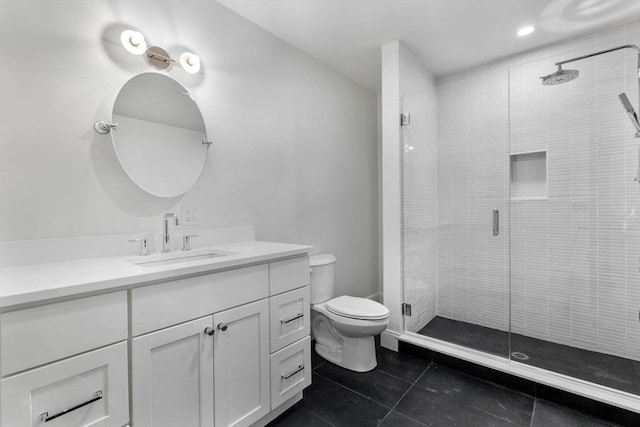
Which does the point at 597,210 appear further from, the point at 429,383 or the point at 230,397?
the point at 230,397

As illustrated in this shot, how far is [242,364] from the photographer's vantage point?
133 centimetres

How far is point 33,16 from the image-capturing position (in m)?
1.19

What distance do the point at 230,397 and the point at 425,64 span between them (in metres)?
2.98

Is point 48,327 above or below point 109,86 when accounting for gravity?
below

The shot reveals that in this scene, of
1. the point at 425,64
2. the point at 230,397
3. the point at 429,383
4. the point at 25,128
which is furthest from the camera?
the point at 425,64

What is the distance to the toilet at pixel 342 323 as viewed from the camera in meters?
1.94

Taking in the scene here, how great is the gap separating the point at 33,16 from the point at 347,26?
1.74 metres

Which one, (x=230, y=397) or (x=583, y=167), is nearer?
(x=230, y=397)

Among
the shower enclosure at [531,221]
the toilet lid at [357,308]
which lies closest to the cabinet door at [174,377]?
the toilet lid at [357,308]

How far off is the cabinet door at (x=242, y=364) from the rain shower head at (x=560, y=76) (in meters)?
2.56

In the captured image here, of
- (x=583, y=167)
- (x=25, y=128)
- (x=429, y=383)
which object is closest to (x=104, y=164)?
(x=25, y=128)

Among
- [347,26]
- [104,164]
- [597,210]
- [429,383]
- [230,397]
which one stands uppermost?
[347,26]

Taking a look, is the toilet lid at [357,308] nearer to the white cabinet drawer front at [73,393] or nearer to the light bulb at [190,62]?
the white cabinet drawer front at [73,393]

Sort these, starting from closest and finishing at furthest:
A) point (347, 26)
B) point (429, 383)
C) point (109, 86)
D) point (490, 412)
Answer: point (109, 86) → point (490, 412) → point (429, 383) → point (347, 26)
